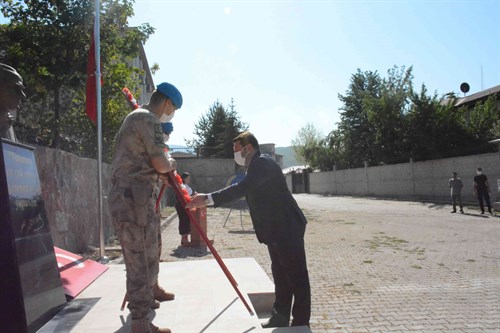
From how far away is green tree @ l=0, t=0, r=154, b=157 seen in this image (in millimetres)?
8977

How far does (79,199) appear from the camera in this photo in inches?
344

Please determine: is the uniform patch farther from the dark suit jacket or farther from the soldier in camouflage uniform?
the dark suit jacket

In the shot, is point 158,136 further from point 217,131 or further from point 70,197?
point 217,131

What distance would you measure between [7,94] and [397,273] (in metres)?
5.98

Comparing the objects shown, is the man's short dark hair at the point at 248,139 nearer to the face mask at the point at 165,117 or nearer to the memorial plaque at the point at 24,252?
the face mask at the point at 165,117

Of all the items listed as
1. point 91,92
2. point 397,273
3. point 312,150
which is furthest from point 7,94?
point 312,150

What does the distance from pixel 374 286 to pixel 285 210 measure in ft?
9.73

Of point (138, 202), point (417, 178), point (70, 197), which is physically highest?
point (138, 202)

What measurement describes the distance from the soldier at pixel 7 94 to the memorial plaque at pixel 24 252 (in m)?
0.36

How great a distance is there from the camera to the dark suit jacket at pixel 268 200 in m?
3.69

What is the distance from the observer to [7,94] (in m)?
3.45

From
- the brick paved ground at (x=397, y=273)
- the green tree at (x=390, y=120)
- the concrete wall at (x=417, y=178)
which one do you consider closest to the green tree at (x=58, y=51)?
the brick paved ground at (x=397, y=273)

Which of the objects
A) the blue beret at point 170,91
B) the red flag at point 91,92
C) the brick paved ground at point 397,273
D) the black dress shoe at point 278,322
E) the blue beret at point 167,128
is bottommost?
the brick paved ground at point 397,273

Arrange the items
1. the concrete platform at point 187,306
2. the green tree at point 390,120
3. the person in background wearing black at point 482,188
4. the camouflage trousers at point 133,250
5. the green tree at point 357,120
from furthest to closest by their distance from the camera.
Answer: the green tree at point 357,120, the green tree at point 390,120, the person in background wearing black at point 482,188, the concrete platform at point 187,306, the camouflage trousers at point 133,250
